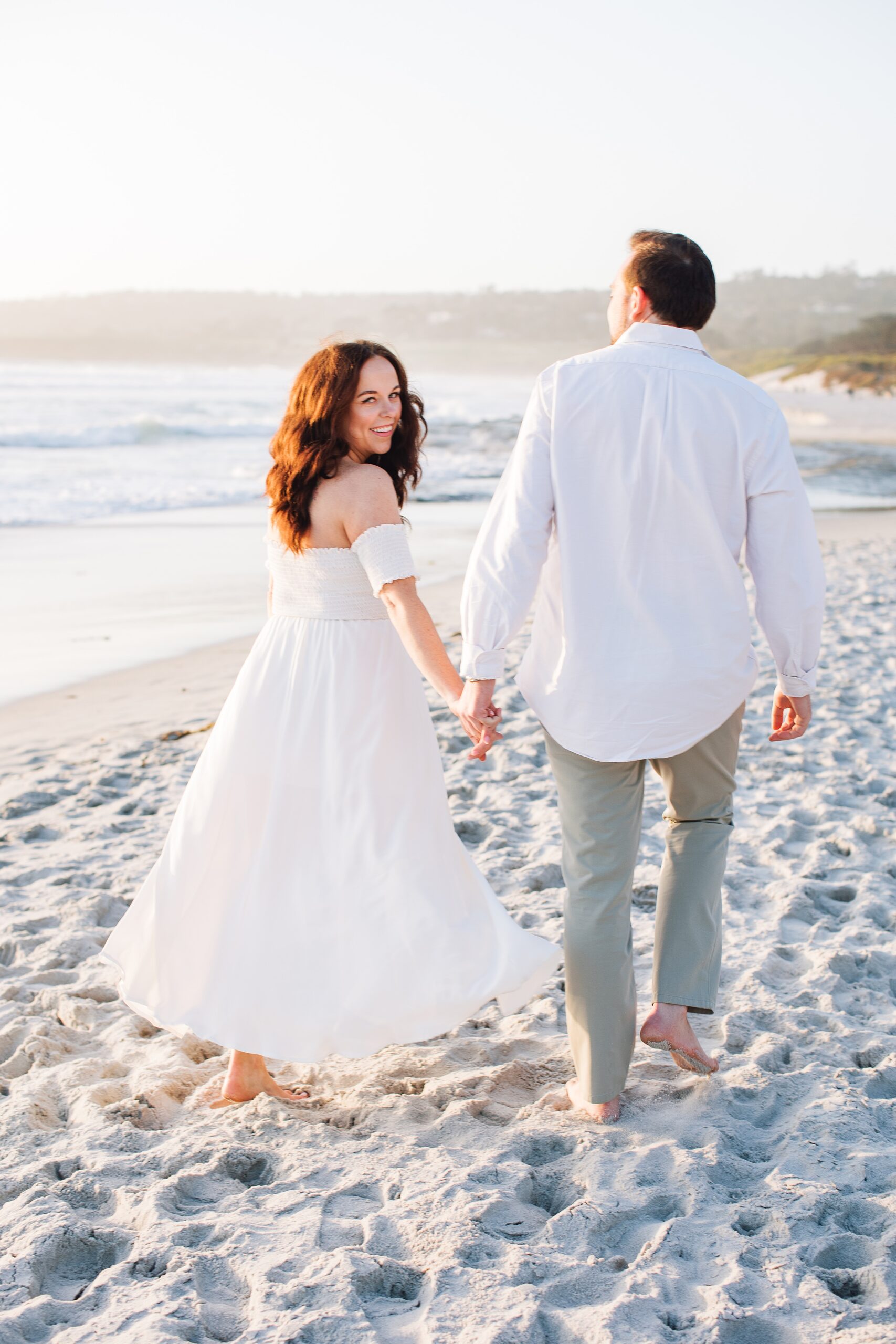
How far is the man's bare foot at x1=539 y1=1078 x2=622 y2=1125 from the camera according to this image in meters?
2.34

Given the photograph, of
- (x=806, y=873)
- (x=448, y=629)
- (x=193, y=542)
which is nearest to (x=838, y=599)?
(x=448, y=629)

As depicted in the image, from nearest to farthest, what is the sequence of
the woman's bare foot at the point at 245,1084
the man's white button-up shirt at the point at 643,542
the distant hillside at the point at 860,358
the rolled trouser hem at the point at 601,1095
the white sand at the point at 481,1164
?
the white sand at the point at 481,1164 < the man's white button-up shirt at the point at 643,542 < the rolled trouser hem at the point at 601,1095 < the woman's bare foot at the point at 245,1084 < the distant hillside at the point at 860,358

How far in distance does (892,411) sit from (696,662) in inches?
1599

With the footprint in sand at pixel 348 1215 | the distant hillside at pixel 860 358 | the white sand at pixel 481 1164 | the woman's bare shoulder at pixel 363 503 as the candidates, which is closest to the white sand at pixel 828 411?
the distant hillside at pixel 860 358

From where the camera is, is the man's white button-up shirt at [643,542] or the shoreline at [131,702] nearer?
the man's white button-up shirt at [643,542]

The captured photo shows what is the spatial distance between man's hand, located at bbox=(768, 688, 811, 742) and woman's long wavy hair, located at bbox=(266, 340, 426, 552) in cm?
110

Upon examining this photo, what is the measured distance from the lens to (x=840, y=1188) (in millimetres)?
2072

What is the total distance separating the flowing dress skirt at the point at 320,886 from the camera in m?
2.31

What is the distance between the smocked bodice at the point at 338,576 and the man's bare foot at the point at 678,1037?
3.68ft

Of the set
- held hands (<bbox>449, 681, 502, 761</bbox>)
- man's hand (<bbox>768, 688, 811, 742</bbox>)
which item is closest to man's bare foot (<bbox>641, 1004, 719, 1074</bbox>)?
man's hand (<bbox>768, 688, 811, 742</bbox>)

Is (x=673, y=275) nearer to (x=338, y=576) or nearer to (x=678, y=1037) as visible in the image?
(x=338, y=576)

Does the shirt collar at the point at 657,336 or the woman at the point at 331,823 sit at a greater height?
the shirt collar at the point at 657,336

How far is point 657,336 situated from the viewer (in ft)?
7.03

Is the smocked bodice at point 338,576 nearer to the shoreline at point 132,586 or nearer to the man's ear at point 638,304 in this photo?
the man's ear at point 638,304
